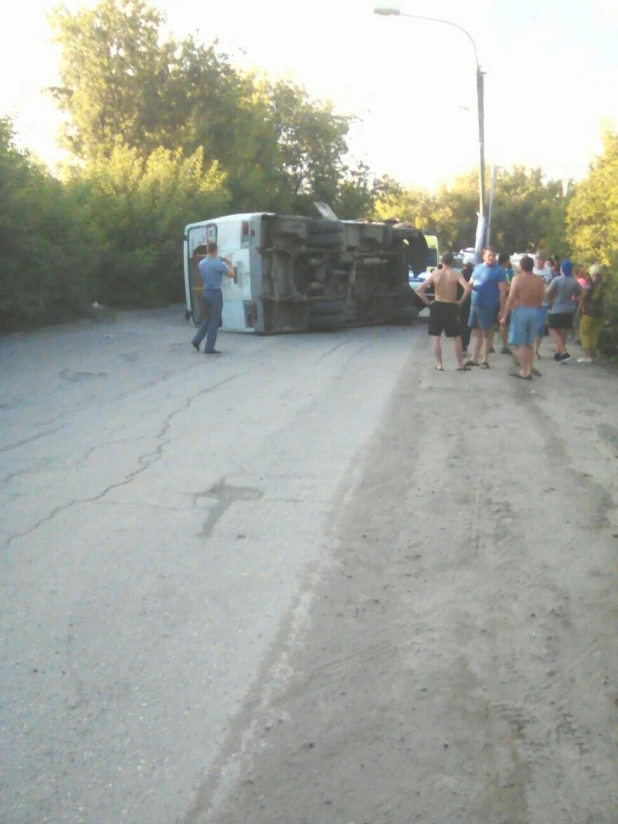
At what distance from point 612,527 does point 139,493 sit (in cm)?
335

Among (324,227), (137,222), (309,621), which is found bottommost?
(309,621)

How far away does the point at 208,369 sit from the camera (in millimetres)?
14531

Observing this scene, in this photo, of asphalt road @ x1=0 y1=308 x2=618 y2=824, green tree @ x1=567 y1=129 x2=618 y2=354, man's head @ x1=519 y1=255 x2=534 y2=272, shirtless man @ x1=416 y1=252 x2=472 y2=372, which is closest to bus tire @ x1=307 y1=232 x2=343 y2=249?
green tree @ x1=567 y1=129 x2=618 y2=354

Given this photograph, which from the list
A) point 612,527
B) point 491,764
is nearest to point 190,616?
point 491,764

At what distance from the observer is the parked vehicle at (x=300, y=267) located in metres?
19.4

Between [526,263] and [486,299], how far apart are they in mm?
1417

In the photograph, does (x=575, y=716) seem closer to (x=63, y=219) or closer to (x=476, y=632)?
(x=476, y=632)

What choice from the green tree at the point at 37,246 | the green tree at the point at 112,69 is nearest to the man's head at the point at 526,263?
the green tree at the point at 37,246

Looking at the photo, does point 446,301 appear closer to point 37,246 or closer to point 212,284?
point 212,284

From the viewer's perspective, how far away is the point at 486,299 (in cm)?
1441

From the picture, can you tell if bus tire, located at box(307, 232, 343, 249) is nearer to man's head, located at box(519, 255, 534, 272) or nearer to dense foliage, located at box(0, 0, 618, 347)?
dense foliage, located at box(0, 0, 618, 347)

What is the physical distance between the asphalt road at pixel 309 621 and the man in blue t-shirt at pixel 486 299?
4757 millimetres

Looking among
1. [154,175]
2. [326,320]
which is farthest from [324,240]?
[154,175]

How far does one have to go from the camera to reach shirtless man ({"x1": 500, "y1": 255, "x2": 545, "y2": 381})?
13188 mm
